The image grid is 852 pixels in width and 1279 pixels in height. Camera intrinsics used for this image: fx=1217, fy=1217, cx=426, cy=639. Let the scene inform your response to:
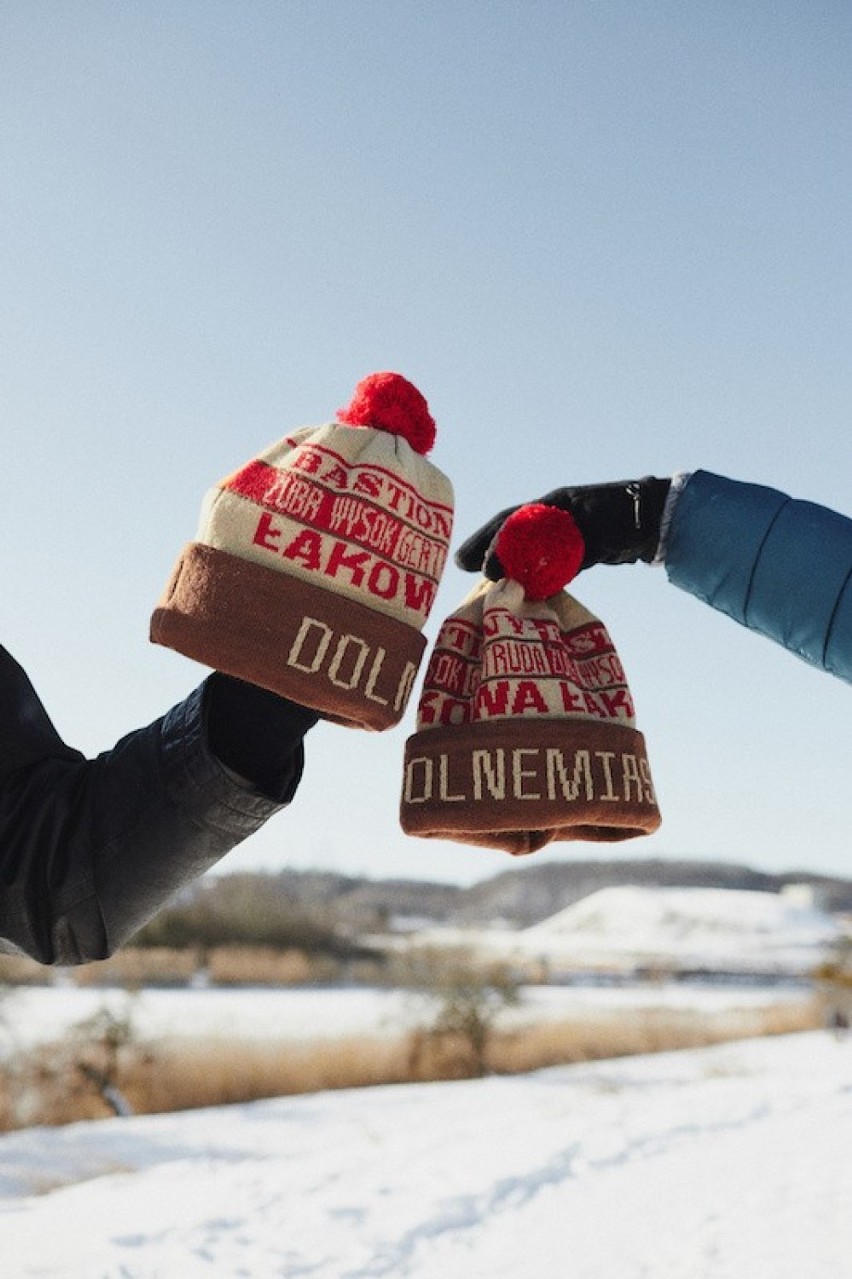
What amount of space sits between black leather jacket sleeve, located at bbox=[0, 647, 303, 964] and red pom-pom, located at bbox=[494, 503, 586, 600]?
0.46 metres

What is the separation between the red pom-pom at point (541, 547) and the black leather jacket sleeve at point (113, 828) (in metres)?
0.46

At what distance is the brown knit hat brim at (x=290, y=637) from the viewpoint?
3.36 ft

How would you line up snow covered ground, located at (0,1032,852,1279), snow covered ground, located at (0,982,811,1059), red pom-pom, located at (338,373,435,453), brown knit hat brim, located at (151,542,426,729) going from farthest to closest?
snow covered ground, located at (0,982,811,1059) → snow covered ground, located at (0,1032,852,1279) → red pom-pom, located at (338,373,435,453) → brown knit hat brim, located at (151,542,426,729)

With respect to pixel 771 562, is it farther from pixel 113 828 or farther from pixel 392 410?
pixel 113 828

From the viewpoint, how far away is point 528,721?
1.32 meters

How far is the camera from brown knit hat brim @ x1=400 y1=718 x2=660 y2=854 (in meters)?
1.26

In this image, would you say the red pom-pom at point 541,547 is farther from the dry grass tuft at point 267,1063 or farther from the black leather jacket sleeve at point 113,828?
the dry grass tuft at point 267,1063

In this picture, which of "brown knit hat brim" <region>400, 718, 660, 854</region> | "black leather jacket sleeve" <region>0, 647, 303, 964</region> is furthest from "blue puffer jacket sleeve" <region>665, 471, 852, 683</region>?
"black leather jacket sleeve" <region>0, 647, 303, 964</region>

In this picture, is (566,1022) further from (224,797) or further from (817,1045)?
Result: (224,797)

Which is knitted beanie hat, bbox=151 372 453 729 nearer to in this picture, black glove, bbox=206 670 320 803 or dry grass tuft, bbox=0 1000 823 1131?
black glove, bbox=206 670 320 803

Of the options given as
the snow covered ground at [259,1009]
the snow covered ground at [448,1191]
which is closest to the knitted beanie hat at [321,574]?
the snow covered ground at [448,1191]

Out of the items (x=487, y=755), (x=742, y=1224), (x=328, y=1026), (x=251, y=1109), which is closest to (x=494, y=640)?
(x=487, y=755)

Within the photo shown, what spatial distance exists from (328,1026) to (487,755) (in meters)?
20.2

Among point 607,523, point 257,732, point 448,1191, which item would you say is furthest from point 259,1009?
point 257,732
